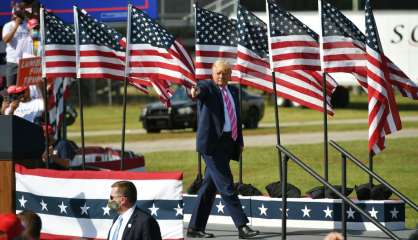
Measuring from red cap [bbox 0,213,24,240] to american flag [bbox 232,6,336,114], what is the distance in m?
6.53

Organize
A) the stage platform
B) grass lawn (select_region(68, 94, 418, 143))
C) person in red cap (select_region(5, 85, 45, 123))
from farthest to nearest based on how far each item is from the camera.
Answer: grass lawn (select_region(68, 94, 418, 143))
person in red cap (select_region(5, 85, 45, 123))
the stage platform

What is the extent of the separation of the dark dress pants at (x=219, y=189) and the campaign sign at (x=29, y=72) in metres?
4.14

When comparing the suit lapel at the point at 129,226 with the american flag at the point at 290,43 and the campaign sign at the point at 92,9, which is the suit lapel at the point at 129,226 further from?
the campaign sign at the point at 92,9

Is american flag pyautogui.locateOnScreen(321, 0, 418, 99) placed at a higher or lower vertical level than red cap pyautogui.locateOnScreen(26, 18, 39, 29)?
lower

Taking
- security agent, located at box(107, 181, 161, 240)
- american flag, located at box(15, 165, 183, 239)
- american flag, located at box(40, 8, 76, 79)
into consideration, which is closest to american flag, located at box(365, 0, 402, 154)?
american flag, located at box(15, 165, 183, 239)

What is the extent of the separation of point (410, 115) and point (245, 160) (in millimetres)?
17383

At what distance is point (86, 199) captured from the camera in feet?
44.4

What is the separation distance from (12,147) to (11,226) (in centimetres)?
418

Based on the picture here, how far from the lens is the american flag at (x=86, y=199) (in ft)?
42.0

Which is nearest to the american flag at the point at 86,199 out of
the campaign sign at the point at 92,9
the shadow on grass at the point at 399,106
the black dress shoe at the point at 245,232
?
the black dress shoe at the point at 245,232

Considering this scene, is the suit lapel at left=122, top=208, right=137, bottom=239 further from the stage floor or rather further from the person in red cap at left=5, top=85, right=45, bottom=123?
the person in red cap at left=5, top=85, right=45, bottom=123

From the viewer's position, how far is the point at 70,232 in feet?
44.8

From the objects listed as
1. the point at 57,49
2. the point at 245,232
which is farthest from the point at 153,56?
the point at 245,232

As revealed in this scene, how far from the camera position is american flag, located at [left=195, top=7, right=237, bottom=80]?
49.3ft
